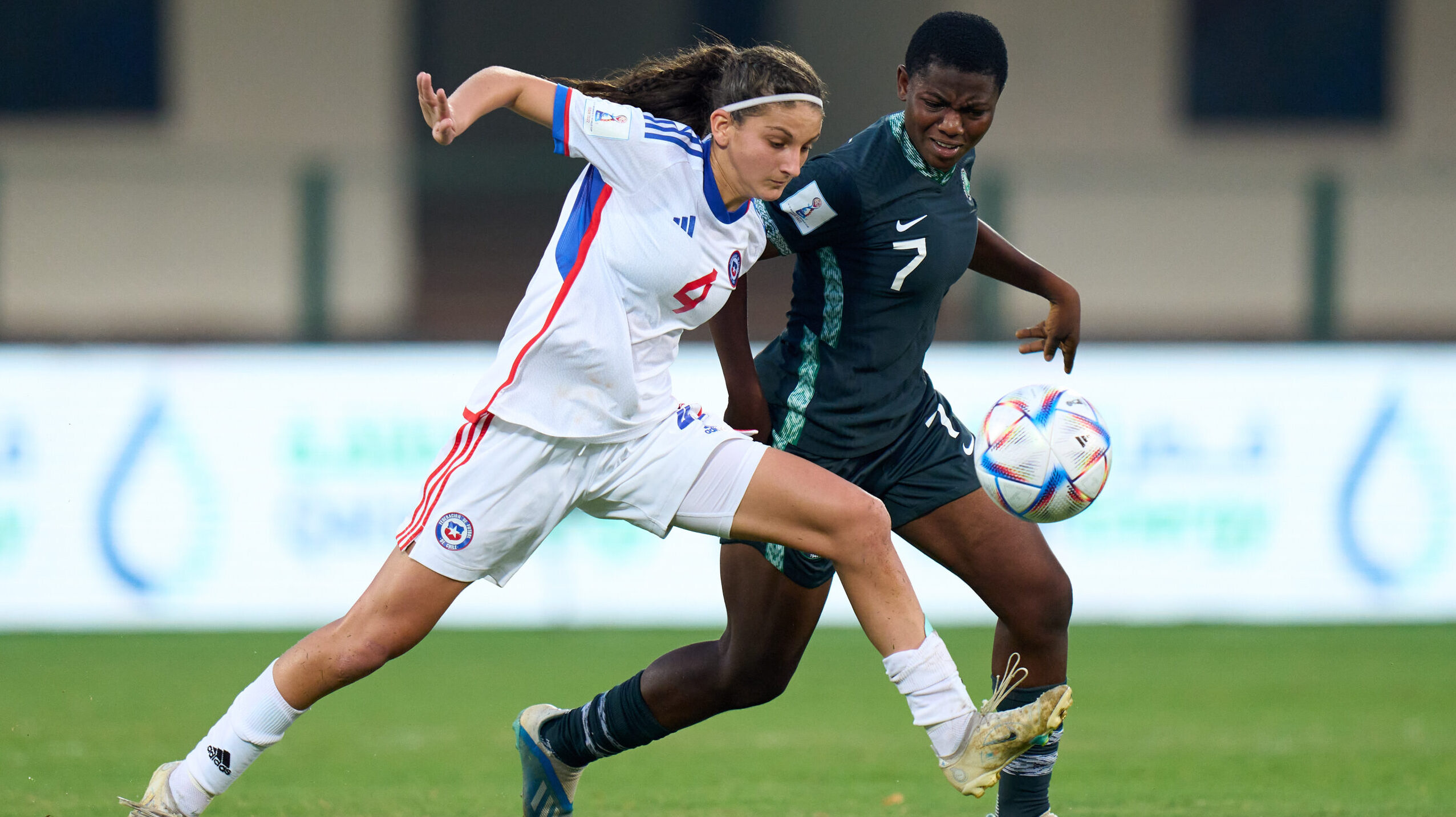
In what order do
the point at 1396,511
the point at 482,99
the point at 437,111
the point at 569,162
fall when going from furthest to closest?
the point at 569,162
the point at 1396,511
the point at 482,99
the point at 437,111

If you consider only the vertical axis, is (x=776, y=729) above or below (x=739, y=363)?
below

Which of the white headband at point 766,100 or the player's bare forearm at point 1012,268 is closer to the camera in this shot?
the white headband at point 766,100

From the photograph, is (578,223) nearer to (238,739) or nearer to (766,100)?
(766,100)

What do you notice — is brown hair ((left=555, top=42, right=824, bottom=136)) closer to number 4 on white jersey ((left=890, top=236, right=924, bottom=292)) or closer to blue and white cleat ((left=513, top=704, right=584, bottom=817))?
number 4 on white jersey ((left=890, top=236, right=924, bottom=292))

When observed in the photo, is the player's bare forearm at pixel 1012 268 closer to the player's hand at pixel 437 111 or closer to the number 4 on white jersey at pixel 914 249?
the number 4 on white jersey at pixel 914 249

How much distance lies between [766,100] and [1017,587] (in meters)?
1.43

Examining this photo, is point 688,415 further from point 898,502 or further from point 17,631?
point 17,631

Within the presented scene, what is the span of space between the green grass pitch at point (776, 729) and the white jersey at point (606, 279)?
5.50 feet

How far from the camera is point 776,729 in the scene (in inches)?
265

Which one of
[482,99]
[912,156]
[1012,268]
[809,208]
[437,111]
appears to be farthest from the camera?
[1012,268]

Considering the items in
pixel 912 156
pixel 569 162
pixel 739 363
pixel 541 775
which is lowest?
pixel 541 775

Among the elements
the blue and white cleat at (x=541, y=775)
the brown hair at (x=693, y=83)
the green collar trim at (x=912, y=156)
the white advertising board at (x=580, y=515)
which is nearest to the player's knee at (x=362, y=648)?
the blue and white cleat at (x=541, y=775)

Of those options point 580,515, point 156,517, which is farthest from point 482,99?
point 156,517

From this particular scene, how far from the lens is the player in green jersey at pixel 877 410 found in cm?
429
